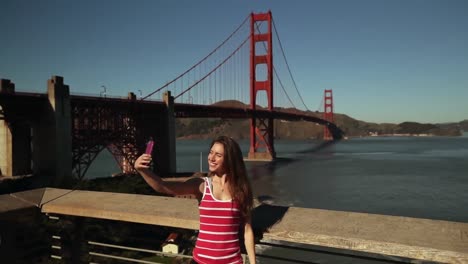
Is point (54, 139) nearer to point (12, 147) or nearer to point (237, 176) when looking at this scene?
point (12, 147)

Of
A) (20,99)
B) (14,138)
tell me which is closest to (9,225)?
(20,99)

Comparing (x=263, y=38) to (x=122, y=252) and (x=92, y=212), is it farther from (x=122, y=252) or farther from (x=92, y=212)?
(x=92, y=212)

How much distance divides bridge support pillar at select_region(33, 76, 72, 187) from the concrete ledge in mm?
23525

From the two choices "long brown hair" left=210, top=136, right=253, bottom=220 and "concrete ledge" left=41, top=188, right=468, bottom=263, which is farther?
"long brown hair" left=210, top=136, right=253, bottom=220

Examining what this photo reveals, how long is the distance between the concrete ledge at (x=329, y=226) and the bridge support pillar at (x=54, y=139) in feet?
77.2

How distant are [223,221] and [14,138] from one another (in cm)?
2740

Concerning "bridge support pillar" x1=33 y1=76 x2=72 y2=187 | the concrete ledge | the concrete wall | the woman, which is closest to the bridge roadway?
"bridge support pillar" x1=33 y1=76 x2=72 y2=187

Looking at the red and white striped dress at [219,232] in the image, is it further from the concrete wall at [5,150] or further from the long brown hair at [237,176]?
the concrete wall at [5,150]

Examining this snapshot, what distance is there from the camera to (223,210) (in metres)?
2.21

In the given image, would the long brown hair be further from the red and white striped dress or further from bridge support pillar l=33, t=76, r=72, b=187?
bridge support pillar l=33, t=76, r=72, b=187

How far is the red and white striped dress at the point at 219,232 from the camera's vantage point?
2189 millimetres

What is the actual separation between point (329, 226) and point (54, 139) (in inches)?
998

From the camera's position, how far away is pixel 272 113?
194 ft

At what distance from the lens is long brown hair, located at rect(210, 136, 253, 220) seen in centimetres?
221
